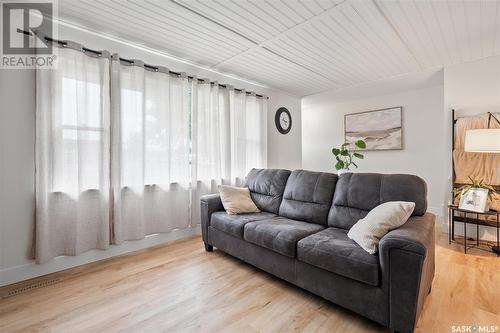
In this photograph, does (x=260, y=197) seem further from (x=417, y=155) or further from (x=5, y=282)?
(x=417, y=155)

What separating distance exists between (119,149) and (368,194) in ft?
8.55

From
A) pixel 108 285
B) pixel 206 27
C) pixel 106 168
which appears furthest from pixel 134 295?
pixel 206 27

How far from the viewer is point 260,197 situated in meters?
2.93

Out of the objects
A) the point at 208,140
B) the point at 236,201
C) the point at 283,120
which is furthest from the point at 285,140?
the point at 236,201

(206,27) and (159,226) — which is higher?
(206,27)

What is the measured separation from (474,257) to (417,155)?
2560 mm

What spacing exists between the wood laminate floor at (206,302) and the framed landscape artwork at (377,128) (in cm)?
288

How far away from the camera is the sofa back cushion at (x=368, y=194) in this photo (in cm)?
190

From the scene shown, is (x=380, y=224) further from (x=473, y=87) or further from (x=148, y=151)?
(x=473, y=87)

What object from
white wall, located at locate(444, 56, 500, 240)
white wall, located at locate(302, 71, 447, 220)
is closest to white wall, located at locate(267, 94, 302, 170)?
white wall, located at locate(302, 71, 447, 220)

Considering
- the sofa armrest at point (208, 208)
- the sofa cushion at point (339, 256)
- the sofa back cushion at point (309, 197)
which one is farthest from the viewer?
the sofa armrest at point (208, 208)

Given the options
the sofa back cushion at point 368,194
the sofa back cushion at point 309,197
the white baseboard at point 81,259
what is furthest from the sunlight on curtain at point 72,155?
the sofa back cushion at point 368,194

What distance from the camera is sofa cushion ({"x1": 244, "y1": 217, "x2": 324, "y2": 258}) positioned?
1903 mm

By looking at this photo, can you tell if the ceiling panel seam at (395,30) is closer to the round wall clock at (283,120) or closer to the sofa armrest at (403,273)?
the sofa armrest at (403,273)
